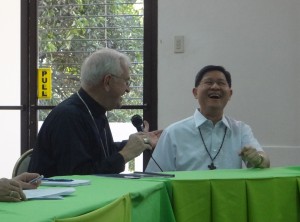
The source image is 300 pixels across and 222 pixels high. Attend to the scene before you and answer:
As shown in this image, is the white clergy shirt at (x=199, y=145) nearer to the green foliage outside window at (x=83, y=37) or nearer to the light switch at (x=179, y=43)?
the light switch at (x=179, y=43)

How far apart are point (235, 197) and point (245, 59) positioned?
6.95 ft

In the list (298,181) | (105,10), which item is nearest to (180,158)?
(298,181)

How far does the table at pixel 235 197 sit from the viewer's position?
1.77 m

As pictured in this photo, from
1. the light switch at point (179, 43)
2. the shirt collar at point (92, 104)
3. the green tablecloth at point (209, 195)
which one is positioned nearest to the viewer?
the green tablecloth at point (209, 195)

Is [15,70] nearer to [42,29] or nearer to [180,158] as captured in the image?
[42,29]

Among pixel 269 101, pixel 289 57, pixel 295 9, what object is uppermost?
pixel 295 9

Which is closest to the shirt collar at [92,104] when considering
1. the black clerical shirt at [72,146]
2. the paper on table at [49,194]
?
the black clerical shirt at [72,146]

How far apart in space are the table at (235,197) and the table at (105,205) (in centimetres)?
7

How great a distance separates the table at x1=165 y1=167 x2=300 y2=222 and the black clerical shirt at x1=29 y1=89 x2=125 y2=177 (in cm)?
41

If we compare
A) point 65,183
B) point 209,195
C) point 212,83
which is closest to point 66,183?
point 65,183

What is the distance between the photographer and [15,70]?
415 centimetres

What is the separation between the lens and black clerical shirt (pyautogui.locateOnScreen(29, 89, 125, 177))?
213cm

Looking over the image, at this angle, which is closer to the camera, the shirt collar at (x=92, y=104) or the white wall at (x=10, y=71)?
the shirt collar at (x=92, y=104)

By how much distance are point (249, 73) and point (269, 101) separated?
24cm
